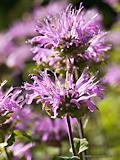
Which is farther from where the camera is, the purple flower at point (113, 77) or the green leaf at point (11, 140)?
the purple flower at point (113, 77)

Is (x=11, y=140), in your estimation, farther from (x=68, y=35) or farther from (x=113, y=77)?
(x=113, y=77)

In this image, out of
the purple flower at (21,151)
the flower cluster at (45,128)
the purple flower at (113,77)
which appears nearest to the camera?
the purple flower at (21,151)

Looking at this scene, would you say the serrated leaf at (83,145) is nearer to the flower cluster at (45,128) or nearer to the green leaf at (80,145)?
the green leaf at (80,145)

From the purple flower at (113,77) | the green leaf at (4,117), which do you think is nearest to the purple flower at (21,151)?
the green leaf at (4,117)

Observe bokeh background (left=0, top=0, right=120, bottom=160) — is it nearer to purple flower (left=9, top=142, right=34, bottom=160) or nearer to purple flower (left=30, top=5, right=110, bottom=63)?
purple flower (left=9, top=142, right=34, bottom=160)

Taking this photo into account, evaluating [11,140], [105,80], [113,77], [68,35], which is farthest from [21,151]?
[113,77]

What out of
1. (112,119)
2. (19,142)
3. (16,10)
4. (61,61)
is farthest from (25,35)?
(16,10)

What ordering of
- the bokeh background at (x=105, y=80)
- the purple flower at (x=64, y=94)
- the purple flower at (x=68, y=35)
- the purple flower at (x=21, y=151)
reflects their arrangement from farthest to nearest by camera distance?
the bokeh background at (x=105, y=80)
the purple flower at (x=21, y=151)
the purple flower at (x=68, y=35)
the purple flower at (x=64, y=94)

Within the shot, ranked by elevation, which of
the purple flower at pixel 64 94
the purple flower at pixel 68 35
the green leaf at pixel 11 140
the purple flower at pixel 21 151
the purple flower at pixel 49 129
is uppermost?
the purple flower at pixel 68 35

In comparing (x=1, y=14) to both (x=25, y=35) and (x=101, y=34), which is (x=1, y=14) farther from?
(x=101, y=34)
